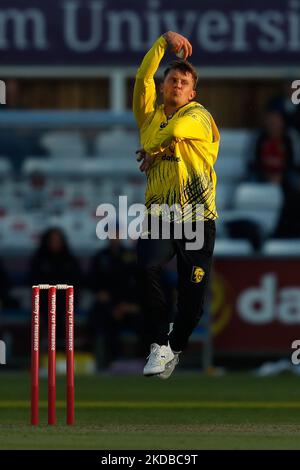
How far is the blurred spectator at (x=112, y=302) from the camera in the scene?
614 inches

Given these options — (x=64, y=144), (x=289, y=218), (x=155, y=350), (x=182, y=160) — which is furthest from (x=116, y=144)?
(x=155, y=350)

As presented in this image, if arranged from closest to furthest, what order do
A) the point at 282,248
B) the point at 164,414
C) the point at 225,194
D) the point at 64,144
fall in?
the point at 164,414
the point at 282,248
the point at 64,144
the point at 225,194

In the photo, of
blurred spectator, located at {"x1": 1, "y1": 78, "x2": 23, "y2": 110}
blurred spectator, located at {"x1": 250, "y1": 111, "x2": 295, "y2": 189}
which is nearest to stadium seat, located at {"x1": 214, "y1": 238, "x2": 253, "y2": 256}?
blurred spectator, located at {"x1": 250, "y1": 111, "x2": 295, "y2": 189}

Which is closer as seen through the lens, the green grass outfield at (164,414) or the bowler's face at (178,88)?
the green grass outfield at (164,414)

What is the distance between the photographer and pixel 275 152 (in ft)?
56.0

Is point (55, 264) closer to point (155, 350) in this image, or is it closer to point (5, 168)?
point (5, 168)

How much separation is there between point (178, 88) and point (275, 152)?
7.44 m

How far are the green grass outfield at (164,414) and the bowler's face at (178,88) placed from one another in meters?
1.98

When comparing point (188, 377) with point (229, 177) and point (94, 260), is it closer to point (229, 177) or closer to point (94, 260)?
point (94, 260)

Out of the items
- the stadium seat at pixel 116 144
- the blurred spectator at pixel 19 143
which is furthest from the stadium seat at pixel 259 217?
the blurred spectator at pixel 19 143

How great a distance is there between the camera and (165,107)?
9.91 m

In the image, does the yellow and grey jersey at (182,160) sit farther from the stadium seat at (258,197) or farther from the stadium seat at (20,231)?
the stadium seat at (258,197)

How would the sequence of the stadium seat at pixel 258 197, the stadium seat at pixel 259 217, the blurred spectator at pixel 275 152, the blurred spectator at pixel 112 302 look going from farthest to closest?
the stadium seat at pixel 258 197
the blurred spectator at pixel 275 152
the stadium seat at pixel 259 217
the blurred spectator at pixel 112 302
